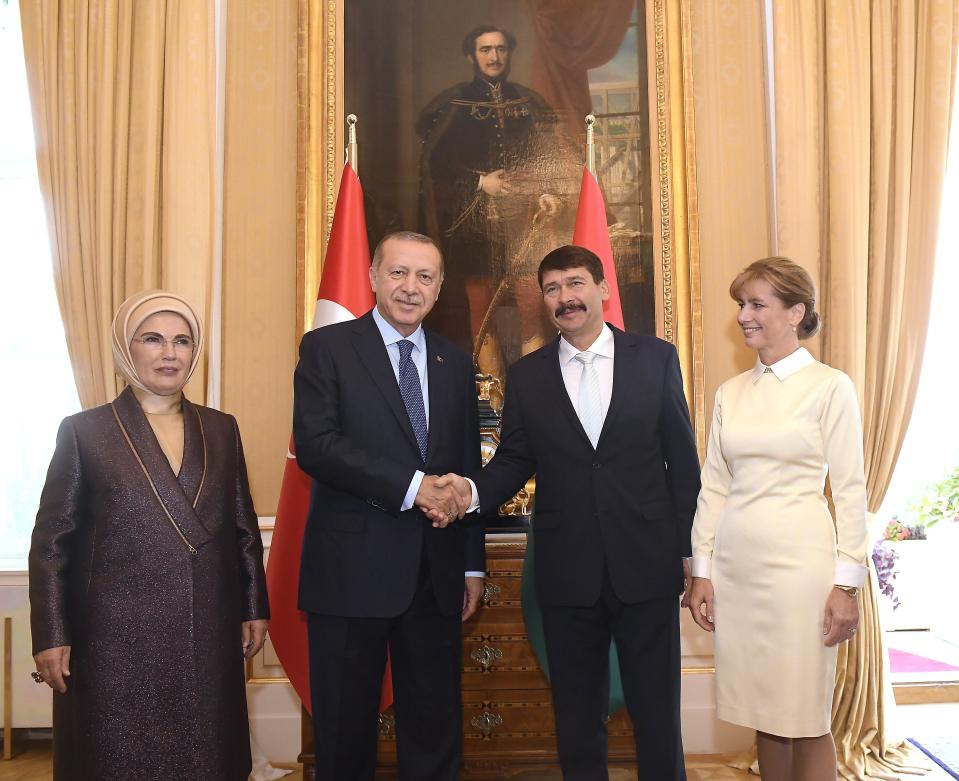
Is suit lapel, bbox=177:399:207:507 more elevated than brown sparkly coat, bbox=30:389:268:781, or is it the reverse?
suit lapel, bbox=177:399:207:507

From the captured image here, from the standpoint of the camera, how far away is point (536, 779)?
3453 millimetres

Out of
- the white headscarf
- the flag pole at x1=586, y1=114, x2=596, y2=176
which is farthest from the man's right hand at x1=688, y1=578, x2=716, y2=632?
the flag pole at x1=586, y1=114, x2=596, y2=176

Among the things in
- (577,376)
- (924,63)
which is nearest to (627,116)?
(924,63)

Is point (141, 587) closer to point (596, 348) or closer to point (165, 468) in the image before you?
point (165, 468)

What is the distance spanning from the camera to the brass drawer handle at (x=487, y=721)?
334 centimetres

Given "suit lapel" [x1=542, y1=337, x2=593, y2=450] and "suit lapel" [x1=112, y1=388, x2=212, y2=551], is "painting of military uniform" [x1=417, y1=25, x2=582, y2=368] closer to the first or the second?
"suit lapel" [x1=542, y1=337, x2=593, y2=450]

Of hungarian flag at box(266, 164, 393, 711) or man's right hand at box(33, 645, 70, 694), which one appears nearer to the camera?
man's right hand at box(33, 645, 70, 694)

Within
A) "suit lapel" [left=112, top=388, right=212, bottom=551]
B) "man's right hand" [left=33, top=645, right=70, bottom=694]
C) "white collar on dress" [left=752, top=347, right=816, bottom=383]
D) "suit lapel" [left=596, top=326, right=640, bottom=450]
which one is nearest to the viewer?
"man's right hand" [left=33, top=645, right=70, bottom=694]

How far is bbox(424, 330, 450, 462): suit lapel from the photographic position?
246 centimetres

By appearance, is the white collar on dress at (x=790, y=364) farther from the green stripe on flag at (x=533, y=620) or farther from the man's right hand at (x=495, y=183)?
the man's right hand at (x=495, y=183)

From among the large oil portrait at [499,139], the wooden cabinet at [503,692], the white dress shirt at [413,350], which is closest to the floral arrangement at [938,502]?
the large oil portrait at [499,139]

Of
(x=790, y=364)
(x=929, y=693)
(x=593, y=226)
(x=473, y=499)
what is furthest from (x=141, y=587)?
(x=929, y=693)

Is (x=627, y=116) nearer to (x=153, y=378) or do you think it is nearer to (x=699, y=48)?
(x=699, y=48)

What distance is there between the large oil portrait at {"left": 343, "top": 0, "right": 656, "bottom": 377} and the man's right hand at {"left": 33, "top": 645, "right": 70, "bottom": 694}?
225 centimetres
